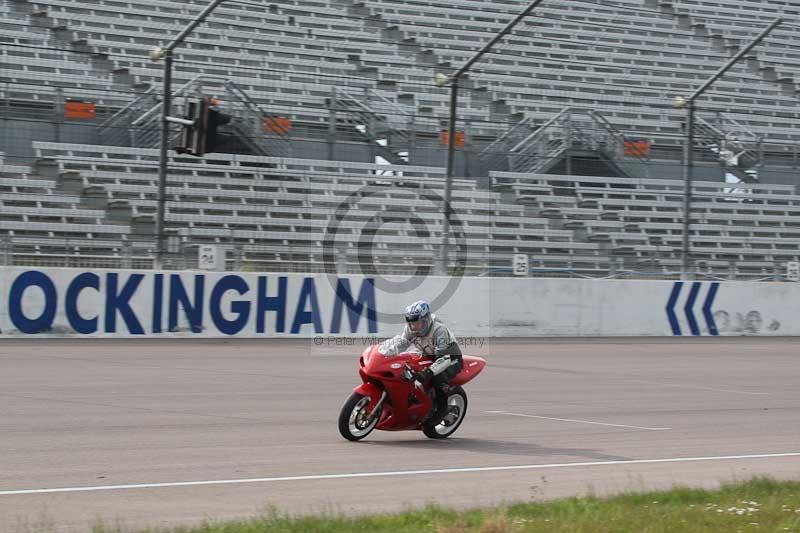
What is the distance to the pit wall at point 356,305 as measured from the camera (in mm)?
20703

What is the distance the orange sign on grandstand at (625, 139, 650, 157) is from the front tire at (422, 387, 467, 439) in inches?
1013

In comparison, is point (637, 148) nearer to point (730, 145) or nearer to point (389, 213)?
point (730, 145)

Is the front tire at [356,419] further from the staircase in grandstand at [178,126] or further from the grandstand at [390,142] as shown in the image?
the staircase in grandstand at [178,126]

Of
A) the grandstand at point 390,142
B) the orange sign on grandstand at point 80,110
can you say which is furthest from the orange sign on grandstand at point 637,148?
the orange sign on grandstand at point 80,110

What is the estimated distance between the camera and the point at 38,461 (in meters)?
8.88

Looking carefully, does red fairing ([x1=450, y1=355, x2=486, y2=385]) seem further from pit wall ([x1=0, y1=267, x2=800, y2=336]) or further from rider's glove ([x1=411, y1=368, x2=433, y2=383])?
pit wall ([x1=0, y1=267, x2=800, y2=336])

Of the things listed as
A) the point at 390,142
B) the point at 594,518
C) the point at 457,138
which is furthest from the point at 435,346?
the point at 457,138

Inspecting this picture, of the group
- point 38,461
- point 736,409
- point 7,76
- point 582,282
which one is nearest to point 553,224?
point 582,282

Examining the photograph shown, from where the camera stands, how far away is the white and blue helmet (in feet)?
35.5

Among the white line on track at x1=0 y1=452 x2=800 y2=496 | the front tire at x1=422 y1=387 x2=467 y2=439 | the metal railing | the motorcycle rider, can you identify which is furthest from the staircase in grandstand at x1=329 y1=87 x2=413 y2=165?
the white line on track at x1=0 y1=452 x2=800 y2=496

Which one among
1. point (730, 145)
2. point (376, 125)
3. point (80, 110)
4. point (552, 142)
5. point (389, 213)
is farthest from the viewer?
point (730, 145)

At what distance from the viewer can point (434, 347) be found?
11.0m

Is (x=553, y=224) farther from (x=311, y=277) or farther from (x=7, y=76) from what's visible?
(x=7, y=76)

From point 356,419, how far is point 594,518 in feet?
13.5
